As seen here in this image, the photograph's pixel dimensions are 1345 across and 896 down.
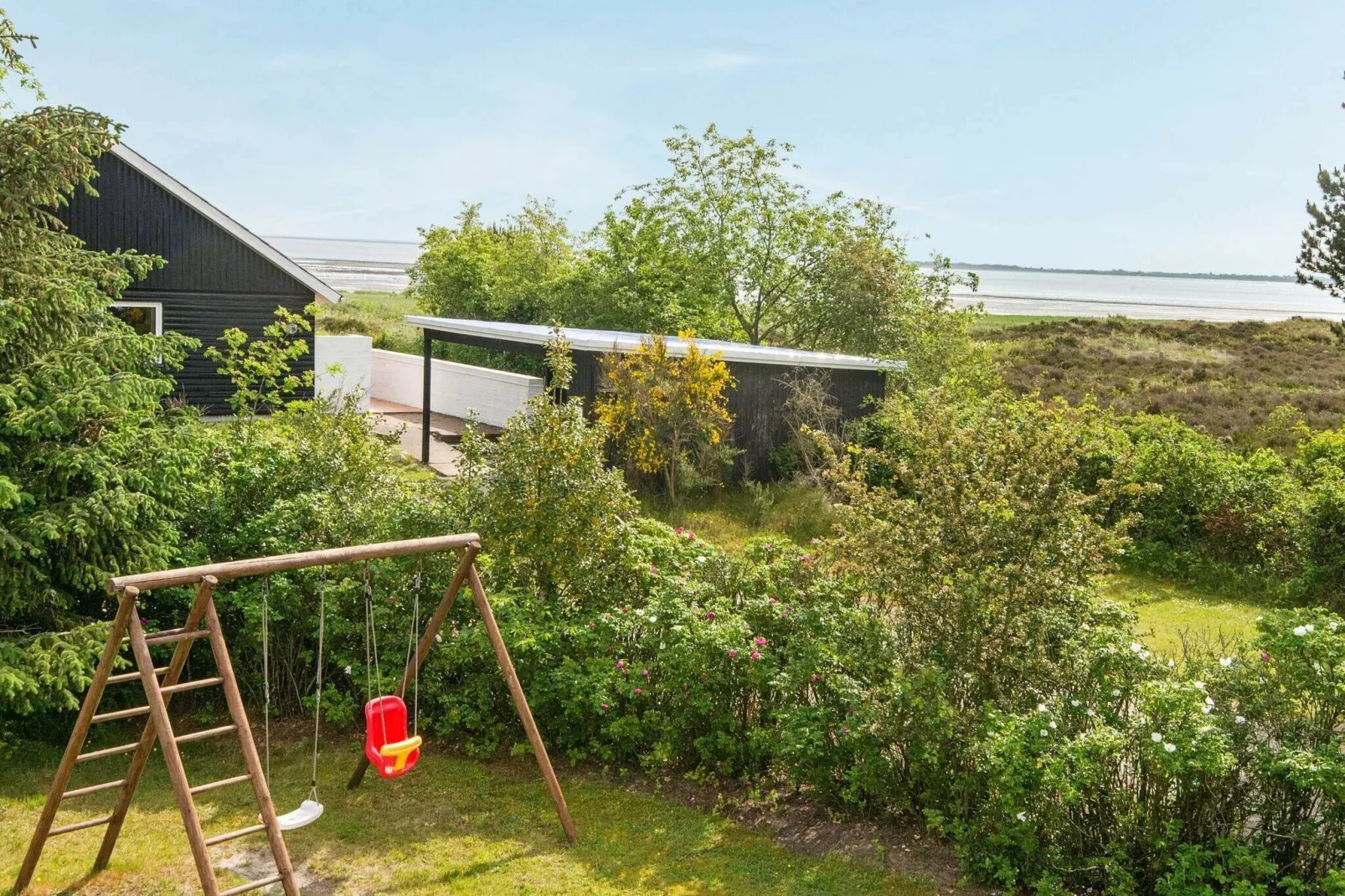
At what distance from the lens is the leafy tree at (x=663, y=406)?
637 inches

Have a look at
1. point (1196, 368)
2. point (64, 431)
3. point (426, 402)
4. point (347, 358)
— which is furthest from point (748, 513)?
point (1196, 368)

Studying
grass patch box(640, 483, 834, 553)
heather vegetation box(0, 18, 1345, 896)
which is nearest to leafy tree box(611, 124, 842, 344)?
grass patch box(640, 483, 834, 553)

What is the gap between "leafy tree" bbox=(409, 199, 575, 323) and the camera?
1304 inches

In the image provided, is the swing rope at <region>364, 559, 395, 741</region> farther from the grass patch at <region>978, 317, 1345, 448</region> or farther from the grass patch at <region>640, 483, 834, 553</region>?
the grass patch at <region>978, 317, 1345, 448</region>

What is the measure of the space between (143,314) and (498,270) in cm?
1619

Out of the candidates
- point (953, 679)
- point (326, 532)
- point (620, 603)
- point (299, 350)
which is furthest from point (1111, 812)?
point (299, 350)

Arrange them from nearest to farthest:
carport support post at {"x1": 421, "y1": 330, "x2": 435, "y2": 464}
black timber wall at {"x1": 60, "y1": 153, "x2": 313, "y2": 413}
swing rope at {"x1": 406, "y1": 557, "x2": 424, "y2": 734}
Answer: swing rope at {"x1": 406, "y1": 557, "x2": 424, "y2": 734} → black timber wall at {"x1": 60, "y1": 153, "x2": 313, "y2": 413} → carport support post at {"x1": 421, "y1": 330, "x2": 435, "y2": 464}

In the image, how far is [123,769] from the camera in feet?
25.4

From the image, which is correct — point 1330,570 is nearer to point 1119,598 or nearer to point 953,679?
point 1119,598

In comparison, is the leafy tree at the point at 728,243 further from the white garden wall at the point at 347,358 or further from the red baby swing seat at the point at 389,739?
the red baby swing seat at the point at 389,739

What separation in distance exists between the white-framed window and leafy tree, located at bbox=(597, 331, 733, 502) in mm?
9407

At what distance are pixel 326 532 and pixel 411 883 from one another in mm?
3453

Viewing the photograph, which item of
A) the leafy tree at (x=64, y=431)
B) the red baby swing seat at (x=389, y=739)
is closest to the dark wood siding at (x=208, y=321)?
the leafy tree at (x=64, y=431)

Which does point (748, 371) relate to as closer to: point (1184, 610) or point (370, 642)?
point (1184, 610)
